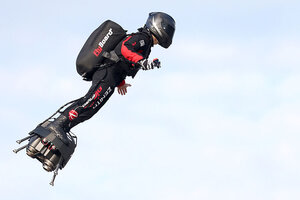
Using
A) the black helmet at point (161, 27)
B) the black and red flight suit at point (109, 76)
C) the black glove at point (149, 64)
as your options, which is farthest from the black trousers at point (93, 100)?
the black helmet at point (161, 27)

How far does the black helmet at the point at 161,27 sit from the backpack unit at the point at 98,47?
27.8 inches

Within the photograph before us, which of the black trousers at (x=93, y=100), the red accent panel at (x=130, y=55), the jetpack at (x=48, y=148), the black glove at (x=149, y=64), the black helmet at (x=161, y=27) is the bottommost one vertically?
the jetpack at (x=48, y=148)

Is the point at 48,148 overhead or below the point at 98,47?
below

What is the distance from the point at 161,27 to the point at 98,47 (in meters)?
1.61

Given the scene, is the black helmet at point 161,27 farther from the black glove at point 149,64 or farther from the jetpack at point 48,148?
the jetpack at point 48,148

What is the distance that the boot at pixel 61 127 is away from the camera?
38.1 ft

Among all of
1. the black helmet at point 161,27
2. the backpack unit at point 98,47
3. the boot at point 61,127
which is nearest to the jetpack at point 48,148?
the boot at point 61,127

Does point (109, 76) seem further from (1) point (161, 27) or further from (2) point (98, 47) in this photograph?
(1) point (161, 27)

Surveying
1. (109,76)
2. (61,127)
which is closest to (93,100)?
(109,76)

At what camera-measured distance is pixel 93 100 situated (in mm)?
11984

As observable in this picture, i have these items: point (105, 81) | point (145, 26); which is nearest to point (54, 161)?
point (105, 81)

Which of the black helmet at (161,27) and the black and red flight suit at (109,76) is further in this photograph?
the black helmet at (161,27)

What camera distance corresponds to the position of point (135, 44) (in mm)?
12102

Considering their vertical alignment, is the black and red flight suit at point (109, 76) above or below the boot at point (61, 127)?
above
